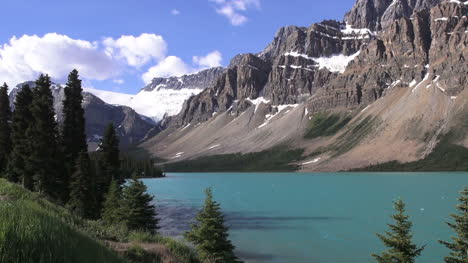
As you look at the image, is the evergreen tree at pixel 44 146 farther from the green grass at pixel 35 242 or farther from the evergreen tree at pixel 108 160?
the green grass at pixel 35 242

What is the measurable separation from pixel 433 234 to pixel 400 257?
33.0 metres

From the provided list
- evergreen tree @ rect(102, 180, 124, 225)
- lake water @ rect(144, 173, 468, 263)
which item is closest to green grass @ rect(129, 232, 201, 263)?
evergreen tree @ rect(102, 180, 124, 225)

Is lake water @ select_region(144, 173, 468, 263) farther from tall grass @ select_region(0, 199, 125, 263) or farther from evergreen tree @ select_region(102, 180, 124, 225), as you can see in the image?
tall grass @ select_region(0, 199, 125, 263)

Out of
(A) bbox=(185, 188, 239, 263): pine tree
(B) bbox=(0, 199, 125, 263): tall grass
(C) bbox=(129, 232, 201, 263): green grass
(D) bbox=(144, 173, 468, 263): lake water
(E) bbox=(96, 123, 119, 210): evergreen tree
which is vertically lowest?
(D) bbox=(144, 173, 468, 263): lake water

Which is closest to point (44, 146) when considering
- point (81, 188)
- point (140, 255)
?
point (81, 188)

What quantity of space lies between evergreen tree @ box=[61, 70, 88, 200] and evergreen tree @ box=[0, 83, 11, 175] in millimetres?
8324

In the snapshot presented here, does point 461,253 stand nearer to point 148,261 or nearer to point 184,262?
point 184,262

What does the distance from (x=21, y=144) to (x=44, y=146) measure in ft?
12.2

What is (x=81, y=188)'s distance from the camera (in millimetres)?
47094

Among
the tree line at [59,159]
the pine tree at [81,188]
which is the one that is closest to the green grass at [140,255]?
the tree line at [59,159]

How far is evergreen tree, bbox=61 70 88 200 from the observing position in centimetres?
5278

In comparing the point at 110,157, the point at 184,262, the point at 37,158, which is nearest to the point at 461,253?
the point at 184,262

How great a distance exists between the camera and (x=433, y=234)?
53.9 metres

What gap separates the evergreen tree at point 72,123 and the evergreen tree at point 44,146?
4.56 metres
